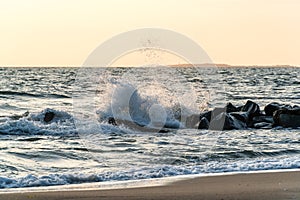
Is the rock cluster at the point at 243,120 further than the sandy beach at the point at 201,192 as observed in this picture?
Yes

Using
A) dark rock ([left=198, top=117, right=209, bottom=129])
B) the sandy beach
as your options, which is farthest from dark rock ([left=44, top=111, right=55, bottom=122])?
the sandy beach

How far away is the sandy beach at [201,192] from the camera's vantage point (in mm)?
9562

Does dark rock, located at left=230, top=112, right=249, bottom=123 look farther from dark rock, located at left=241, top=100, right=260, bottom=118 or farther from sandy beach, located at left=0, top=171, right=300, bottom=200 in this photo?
sandy beach, located at left=0, top=171, right=300, bottom=200

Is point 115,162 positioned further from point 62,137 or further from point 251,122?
point 251,122

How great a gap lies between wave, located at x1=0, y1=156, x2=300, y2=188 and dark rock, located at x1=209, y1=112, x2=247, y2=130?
7314 mm

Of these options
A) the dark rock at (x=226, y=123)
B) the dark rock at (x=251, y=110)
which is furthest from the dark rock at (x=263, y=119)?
the dark rock at (x=226, y=123)

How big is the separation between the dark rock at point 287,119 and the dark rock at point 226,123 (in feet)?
3.86

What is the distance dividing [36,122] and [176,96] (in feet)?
21.0

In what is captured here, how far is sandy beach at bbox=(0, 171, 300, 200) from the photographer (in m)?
9.56

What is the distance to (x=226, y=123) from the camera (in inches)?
872

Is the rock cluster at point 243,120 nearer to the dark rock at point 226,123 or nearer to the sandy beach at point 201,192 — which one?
the dark rock at point 226,123

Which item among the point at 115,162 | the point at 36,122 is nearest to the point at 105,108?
the point at 36,122

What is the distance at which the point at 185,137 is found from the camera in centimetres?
1895

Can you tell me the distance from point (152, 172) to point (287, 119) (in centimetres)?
1124
